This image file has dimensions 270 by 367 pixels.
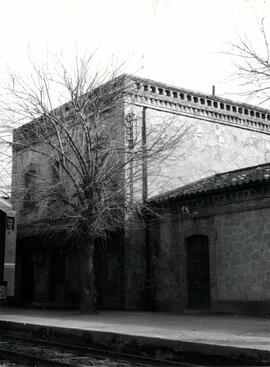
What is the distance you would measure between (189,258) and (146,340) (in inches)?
310

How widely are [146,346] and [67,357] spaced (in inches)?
55.3

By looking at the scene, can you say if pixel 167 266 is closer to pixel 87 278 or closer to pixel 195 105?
pixel 87 278

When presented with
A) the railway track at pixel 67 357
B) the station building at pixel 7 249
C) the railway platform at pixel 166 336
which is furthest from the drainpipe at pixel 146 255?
the railway track at pixel 67 357

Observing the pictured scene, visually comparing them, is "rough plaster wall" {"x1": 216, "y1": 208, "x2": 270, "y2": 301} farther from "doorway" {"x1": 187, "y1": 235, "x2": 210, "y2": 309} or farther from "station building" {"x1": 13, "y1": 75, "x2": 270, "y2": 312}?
"doorway" {"x1": 187, "y1": 235, "x2": 210, "y2": 309}

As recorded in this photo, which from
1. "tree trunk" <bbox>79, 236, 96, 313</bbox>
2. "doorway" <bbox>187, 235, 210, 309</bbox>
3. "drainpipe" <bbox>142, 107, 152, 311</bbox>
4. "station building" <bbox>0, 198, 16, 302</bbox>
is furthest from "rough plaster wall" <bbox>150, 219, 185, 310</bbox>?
"station building" <bbox>0, 198, 16, 302</bbox>

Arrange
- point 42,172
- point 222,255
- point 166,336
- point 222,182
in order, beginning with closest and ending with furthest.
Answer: point 166,336 → point 222,255 → point 222,182 → point 42,172

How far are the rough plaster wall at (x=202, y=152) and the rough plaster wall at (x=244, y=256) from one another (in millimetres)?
3510

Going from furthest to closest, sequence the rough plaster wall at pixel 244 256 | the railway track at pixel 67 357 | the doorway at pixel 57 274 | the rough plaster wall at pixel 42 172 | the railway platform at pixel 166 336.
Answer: the doorway at pixel 57 274, the rough plaster wall at pixel 42 172, the rough plaster wall at pixel 244 256, the railway track at pixel 67 357, the railway platform at pixel 166 336

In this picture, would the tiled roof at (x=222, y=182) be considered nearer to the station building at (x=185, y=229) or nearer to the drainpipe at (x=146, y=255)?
the station building at (x=185, y=229)

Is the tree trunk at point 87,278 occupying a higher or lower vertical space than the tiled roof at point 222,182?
lower

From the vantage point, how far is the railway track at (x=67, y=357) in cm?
826

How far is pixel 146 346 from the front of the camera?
9.50m

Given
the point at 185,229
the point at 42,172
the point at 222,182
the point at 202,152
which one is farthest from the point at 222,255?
the point at 42,172

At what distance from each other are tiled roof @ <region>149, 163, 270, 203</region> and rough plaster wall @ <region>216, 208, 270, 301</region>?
2.88ft
